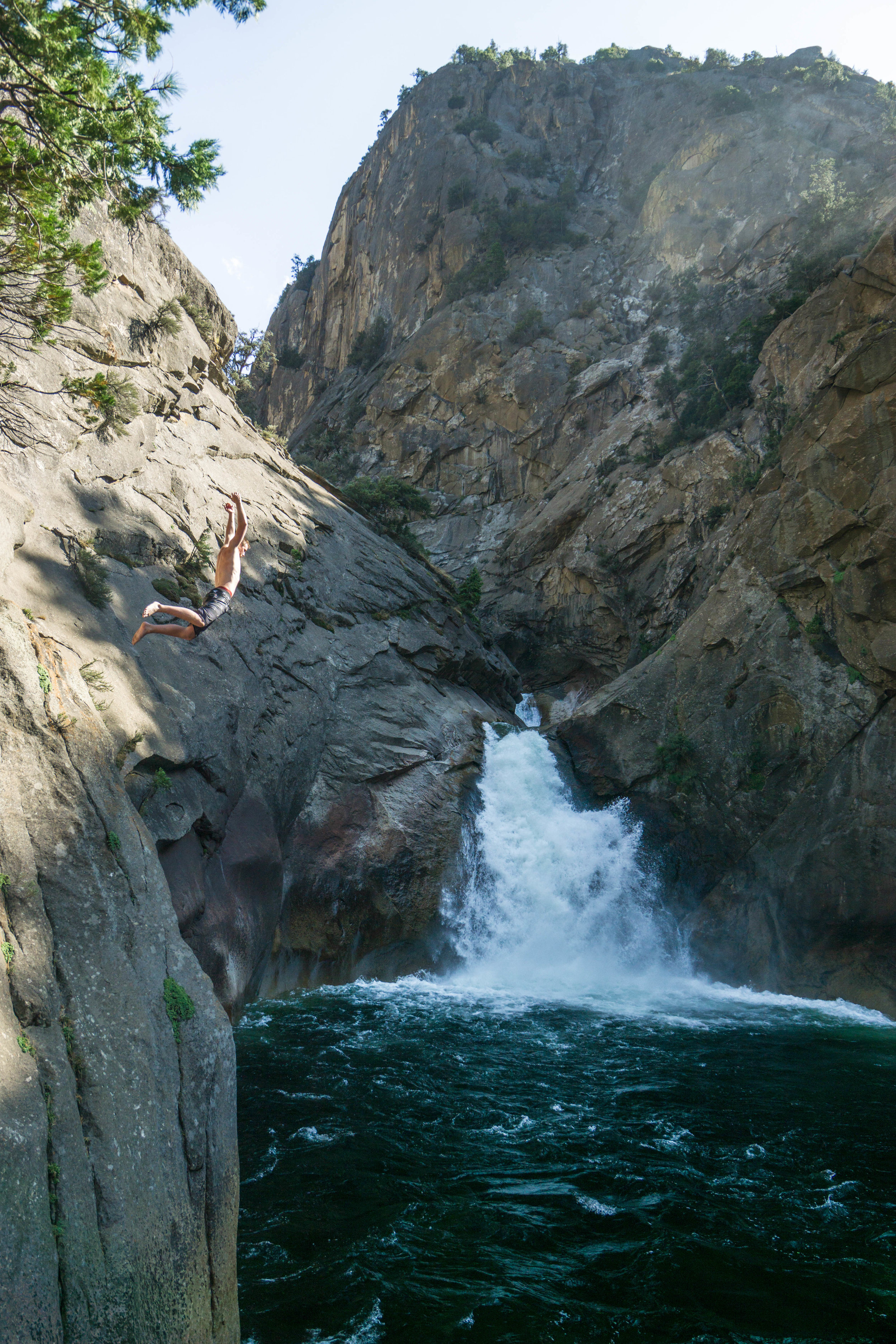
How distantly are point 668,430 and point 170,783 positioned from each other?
100 feet

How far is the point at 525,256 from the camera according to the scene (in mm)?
53312

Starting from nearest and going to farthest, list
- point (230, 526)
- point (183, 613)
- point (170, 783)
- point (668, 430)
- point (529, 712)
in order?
1. point (183, 613)
2. point (230, 526)
3. point (170, 783)
4. point (529, 712)
5. point (668, 430)

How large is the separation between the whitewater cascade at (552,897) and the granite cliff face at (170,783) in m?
1.10

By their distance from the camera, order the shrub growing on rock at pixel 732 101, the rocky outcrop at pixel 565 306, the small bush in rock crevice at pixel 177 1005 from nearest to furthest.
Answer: the small bush in rock crevice at pixel 177 1005
the rocky outcrop at pixel 565 306
the shrub growing on rock at pixel 732 101

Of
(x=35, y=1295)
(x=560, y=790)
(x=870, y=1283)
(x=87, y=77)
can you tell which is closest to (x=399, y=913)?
(x=560, y=790)

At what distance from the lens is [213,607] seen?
9.30 metres

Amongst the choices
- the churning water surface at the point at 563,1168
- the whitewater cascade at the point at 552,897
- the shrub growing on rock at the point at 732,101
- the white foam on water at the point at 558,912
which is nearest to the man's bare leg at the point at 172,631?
the churning water surface at the point at 563,1168

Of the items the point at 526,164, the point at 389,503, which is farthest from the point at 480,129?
the point at 389,503

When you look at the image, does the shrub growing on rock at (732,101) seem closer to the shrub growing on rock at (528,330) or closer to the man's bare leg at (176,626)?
the shrub growing on rock at (528,330)

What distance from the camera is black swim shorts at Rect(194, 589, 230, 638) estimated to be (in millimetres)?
9195

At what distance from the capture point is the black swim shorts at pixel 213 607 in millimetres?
9195

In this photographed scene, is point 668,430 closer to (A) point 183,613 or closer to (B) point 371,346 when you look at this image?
(B) point 371,346

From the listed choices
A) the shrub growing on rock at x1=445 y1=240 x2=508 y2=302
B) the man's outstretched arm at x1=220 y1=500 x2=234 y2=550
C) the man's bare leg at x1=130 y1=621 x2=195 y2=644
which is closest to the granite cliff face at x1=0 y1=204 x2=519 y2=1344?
the man's bare leg at x1=130 y1=621 x2=195 y2=644

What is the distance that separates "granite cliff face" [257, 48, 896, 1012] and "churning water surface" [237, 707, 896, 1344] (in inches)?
174
